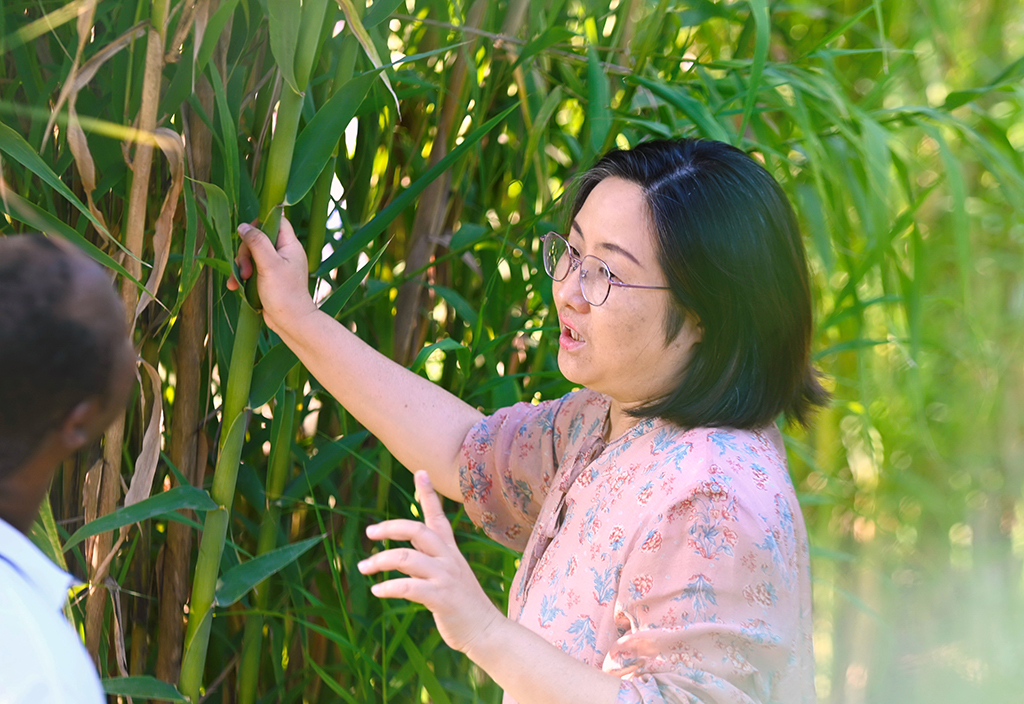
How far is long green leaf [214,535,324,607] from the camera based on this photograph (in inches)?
26.7

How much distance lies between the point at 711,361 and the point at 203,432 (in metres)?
0.43

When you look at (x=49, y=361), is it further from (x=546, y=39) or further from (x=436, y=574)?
(x=546, y=39)

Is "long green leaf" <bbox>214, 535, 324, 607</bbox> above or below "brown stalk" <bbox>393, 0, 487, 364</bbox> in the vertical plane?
below

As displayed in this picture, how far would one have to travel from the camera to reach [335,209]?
2.68ft

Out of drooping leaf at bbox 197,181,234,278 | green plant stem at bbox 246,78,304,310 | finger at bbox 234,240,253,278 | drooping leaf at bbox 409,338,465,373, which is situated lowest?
drooping leaf at bbox 409,338,465,373

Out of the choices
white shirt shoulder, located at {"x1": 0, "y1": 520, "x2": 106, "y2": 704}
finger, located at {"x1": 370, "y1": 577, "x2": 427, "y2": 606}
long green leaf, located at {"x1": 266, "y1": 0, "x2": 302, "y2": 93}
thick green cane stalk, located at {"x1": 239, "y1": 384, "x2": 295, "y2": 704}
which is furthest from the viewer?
thick green cane stalk, located at {"x1": 239, "y1": 384, "x2": 295, "y2": 704}

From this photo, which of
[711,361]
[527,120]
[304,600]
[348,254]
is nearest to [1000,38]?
[527,120]

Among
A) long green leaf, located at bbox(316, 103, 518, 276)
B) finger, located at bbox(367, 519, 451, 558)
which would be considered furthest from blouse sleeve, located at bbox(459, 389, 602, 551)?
finger, located at bbox(367, 519, 451, 558)

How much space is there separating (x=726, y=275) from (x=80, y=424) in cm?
48

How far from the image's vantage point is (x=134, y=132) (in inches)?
22.6

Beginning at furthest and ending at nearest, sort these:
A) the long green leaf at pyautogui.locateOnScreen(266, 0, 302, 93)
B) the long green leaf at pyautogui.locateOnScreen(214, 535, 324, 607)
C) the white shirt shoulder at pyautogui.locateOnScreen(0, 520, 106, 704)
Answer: the long green leaf at pyautogui.locateOnScreen(214, 535, 324, 607)
the long green leaf at pyautogui.locateOnScreen(266, 0, 302, 93)
the white shirt shoulder at pyautogui.locateOnScreen(0, 520, 106, 704)

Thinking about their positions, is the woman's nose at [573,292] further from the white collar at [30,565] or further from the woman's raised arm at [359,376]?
the white collar at [30,565]

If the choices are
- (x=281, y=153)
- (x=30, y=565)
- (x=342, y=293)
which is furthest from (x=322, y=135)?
(x=30, y=565)

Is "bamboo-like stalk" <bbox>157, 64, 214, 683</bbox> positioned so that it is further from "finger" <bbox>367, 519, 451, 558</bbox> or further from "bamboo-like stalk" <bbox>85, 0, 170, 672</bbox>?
"finger" <bbox>367, 519, 451, 558</bbox>
